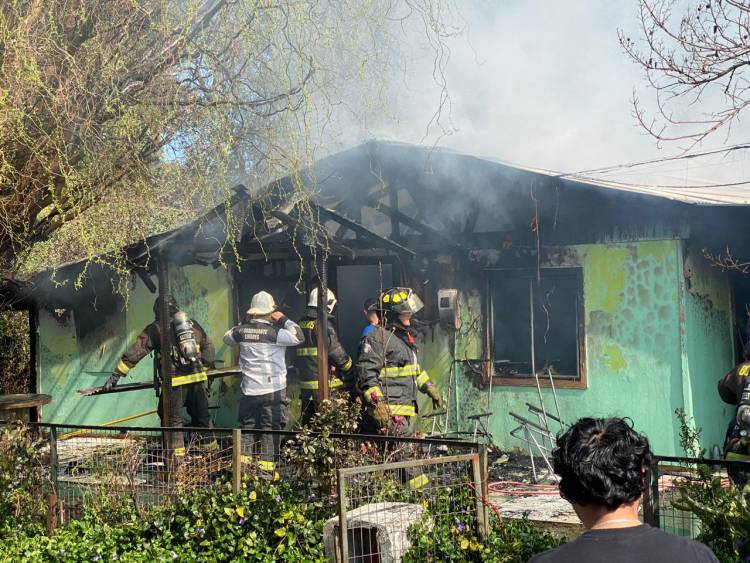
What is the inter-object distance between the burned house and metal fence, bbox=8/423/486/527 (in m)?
2.44

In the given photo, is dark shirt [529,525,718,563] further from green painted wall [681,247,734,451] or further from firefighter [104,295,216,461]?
firefighter [104,295,216,461]

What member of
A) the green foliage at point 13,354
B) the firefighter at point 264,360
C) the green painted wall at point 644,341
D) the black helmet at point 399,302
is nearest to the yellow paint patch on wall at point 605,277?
the green painted wall at point 644,341

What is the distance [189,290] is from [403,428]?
5147mm

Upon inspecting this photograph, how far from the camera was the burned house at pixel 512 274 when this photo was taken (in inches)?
356

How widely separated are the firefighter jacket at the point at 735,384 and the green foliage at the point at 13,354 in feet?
48.3

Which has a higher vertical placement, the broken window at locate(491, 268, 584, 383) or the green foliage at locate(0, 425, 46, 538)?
the broken window at locate(491, 268, 584, 383)

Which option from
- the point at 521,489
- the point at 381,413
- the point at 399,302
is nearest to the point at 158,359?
the point at 399,302

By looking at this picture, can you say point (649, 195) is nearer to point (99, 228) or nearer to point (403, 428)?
point (403, 428)

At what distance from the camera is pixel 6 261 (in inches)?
282

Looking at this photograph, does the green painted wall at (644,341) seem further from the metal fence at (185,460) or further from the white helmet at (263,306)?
the metal fence at (185,460)

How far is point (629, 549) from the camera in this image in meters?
2.20

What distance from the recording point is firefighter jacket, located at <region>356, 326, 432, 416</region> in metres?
8.47

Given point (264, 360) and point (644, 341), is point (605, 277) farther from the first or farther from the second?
point (264, 360)

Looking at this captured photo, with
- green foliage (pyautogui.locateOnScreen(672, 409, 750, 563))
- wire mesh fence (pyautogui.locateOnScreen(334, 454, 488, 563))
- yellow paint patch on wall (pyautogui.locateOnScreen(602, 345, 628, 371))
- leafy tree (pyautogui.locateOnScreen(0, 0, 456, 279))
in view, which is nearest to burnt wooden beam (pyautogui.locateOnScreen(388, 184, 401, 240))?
yellow paint patch on wall (pyautogui.locateOnScreen(602, 345, 628, 371))
